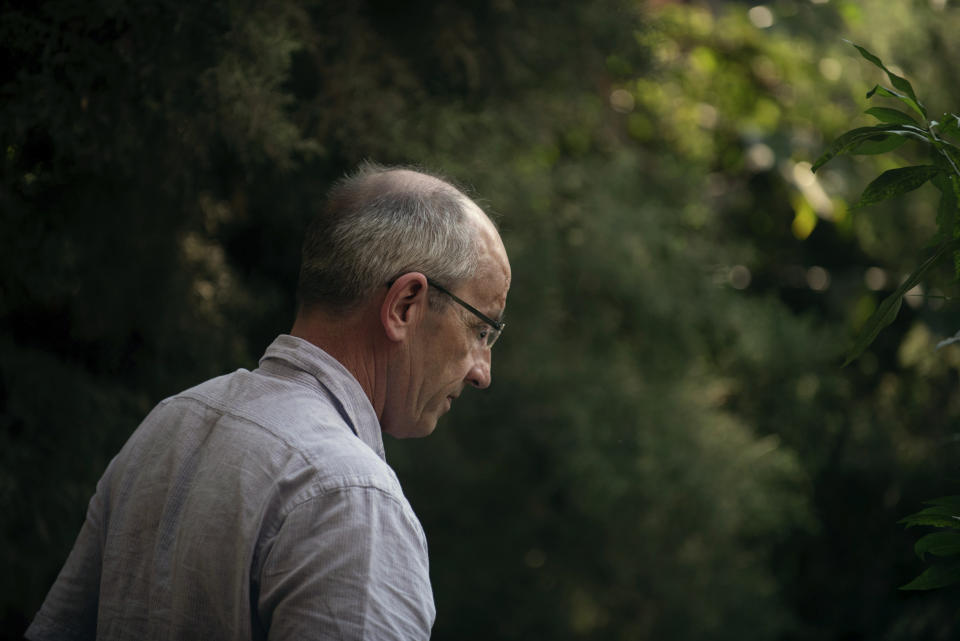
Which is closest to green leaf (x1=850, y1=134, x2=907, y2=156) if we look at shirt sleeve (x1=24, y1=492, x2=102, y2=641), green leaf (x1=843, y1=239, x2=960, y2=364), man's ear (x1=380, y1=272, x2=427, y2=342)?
green leaf (x1=843, y1=239, x2=960, y2=364)

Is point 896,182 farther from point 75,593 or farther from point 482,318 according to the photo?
point 75,593

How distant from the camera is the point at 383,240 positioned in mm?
1329

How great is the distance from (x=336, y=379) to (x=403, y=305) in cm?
15

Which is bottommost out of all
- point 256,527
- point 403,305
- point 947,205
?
point 256,527

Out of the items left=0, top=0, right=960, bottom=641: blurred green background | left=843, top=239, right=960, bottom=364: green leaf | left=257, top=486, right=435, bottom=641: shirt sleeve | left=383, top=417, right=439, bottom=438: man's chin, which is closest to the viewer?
left=257, top=486, right=435, bottom=641: shirt sleeve

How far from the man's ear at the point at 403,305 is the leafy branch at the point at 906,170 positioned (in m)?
0.56

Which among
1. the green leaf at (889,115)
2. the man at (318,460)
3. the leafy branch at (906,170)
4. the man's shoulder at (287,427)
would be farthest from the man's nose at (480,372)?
the green leaf at (889,115)

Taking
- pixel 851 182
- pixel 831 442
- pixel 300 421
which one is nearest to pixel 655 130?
pixel 851 182

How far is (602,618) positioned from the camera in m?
3.76

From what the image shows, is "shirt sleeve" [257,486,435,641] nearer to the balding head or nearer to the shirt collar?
the shirt collar

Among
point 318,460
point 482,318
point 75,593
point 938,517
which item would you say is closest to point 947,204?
point 938,517

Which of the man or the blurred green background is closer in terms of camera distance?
the man

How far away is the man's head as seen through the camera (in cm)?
133

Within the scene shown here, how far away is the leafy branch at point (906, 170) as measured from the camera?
3.66 feet
